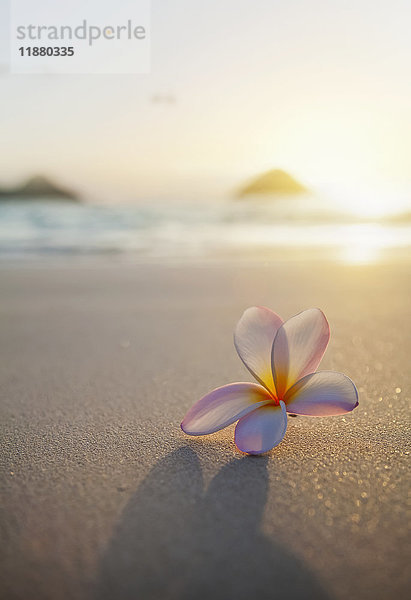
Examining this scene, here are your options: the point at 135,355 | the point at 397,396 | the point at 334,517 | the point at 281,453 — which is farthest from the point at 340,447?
the point at 135,355

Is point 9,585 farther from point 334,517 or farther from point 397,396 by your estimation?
point 397,396

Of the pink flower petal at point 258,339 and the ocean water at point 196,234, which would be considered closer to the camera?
the pink flower petal at point 258,339

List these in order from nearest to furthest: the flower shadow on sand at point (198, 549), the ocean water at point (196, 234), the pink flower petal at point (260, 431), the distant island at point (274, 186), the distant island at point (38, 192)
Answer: the flower shadow on sand at point (198, 549) → the pink flower petal at point (260, 431) → the ocean water at point (196, 234) → the distant island at point (38, 192) → the distant island at point (274, 186)

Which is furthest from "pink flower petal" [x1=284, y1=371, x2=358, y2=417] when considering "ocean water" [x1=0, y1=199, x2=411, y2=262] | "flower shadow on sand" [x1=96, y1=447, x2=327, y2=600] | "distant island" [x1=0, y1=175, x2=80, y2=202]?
"distant island" [x1=0, y1=175, x2=80, y2=202]

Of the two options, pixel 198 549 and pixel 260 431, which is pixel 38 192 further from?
pixel 198 549

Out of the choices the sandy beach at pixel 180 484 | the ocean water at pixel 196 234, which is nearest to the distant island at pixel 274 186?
the ocean water at pixel 196 234

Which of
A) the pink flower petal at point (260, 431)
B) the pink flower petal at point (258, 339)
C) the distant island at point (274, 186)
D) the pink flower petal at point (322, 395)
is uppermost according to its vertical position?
the pink flower petal at point (258, 339)

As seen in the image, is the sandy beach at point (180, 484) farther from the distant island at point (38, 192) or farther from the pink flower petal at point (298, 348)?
the distant island at point (38, 192)
